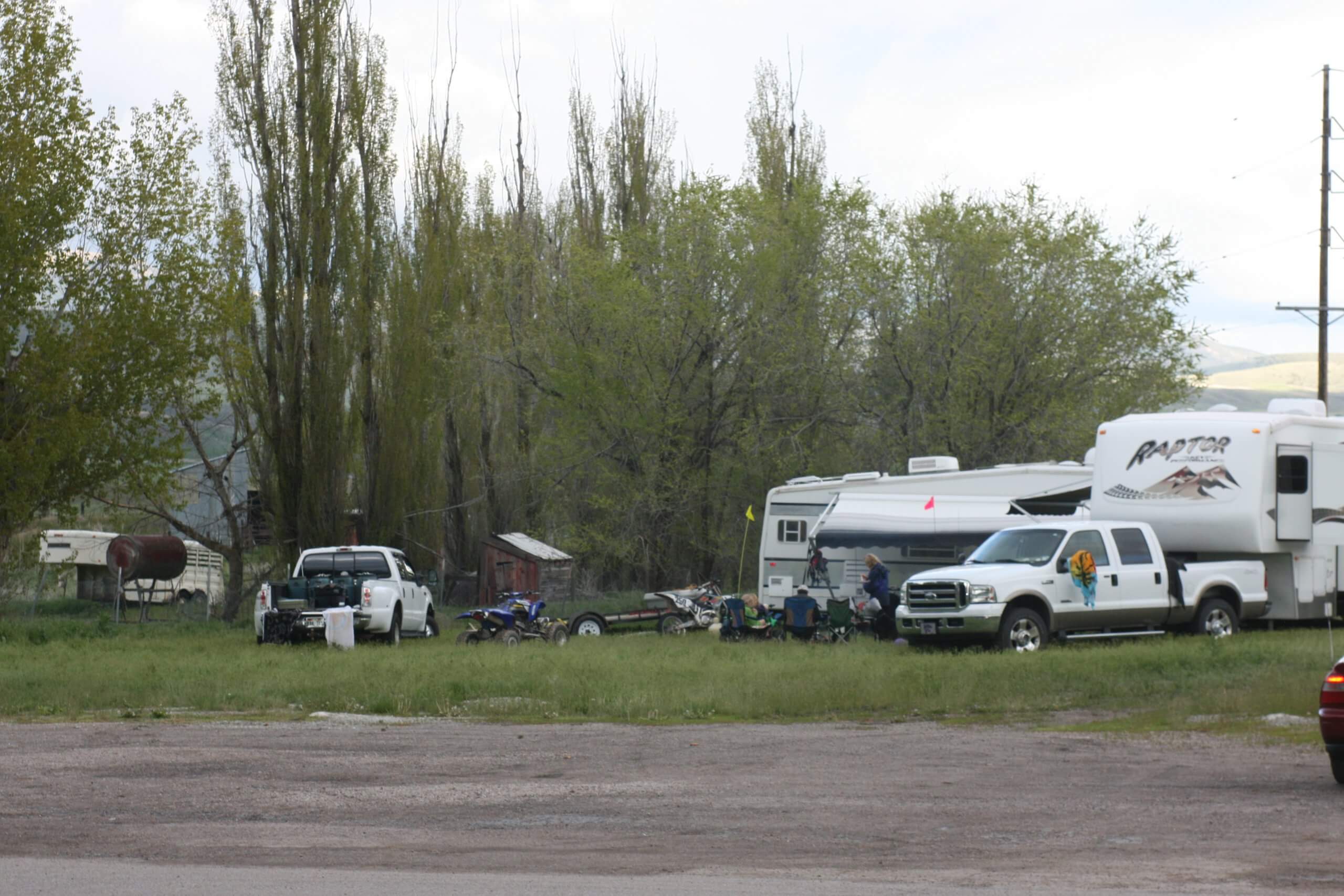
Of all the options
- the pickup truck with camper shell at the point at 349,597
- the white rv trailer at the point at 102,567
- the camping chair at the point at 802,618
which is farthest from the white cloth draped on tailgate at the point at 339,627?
the white rv trailer at the point at 102,567

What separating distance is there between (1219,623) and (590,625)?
1118 cm

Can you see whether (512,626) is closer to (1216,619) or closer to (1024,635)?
(1024,635)

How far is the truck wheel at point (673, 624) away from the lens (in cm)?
2825

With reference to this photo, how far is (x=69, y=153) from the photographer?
97.5ft

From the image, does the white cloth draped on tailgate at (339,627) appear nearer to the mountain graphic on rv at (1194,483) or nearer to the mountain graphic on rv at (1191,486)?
Result: the mountain graphic on rv at (1191,486)

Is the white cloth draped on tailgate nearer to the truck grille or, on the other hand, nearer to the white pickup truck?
the white pickup truck

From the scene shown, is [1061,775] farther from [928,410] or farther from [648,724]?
[928,410]

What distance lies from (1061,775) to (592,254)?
92.2 feet

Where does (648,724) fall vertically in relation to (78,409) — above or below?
below

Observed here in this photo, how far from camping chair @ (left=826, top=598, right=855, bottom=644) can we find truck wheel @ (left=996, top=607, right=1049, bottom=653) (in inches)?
161

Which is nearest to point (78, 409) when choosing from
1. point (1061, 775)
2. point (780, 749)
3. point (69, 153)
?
point (69, 153)

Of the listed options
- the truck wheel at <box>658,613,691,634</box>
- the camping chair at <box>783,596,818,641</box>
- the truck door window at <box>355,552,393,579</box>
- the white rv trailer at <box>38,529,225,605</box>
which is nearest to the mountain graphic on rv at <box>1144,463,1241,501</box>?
the camping chair at <box>783,596,818,641</box>

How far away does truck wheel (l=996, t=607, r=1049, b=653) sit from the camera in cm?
2041

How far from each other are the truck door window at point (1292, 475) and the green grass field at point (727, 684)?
2.26 metres
